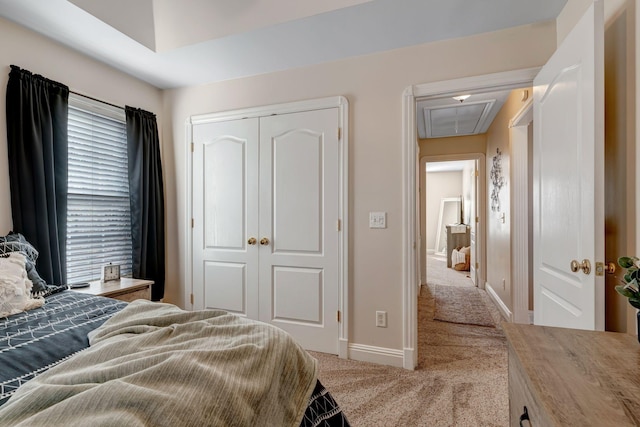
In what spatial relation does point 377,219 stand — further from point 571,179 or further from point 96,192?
point 96,192

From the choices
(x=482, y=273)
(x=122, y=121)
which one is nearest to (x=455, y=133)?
(x=482, y=273)

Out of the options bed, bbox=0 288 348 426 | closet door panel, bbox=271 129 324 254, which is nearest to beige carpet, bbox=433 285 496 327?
closet door panel, bbox=271 129 324 254

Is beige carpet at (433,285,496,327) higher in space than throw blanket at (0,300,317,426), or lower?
lower

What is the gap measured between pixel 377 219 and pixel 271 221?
3.06ft

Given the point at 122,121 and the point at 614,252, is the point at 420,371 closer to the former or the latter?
the point at 614,252

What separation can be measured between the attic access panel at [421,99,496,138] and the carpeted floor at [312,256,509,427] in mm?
2539

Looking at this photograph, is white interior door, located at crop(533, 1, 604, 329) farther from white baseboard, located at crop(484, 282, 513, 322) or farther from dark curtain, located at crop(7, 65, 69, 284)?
dark curtain, located at crop(7, 65, 69, 284)

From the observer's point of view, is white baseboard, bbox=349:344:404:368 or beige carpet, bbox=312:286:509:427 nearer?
beige carpet, bbox=312:286:509:427

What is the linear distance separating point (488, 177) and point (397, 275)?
3.18m

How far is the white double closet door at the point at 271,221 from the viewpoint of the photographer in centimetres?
258

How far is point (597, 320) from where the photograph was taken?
125cm

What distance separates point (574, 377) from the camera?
2.44 feet

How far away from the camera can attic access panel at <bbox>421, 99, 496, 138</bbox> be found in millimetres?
3686

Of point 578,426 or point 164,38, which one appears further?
point 164,38
